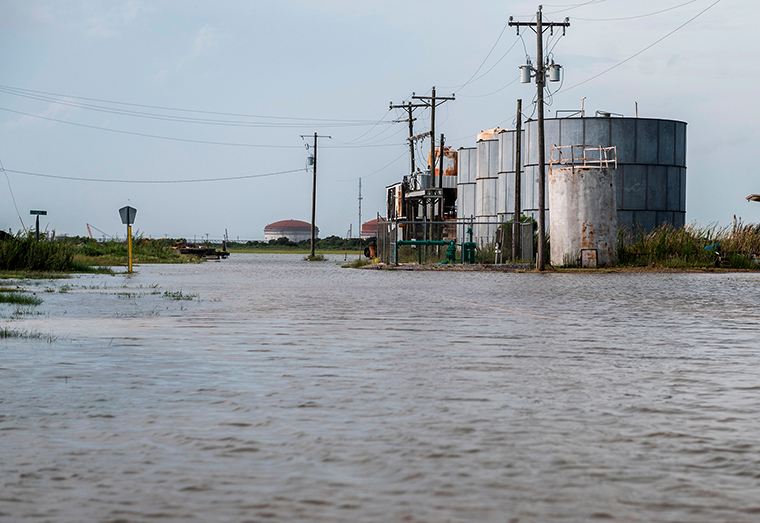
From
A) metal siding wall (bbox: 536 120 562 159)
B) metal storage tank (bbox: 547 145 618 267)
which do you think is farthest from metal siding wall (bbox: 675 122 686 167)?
metal storage tank (bbox: 547 145 618 267)

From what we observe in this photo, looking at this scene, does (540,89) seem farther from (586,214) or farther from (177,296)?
(177,296)

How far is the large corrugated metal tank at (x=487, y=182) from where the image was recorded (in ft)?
182

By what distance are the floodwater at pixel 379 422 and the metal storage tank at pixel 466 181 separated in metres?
46.7

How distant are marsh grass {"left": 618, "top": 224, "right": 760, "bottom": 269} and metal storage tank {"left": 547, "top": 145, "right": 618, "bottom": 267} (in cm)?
188

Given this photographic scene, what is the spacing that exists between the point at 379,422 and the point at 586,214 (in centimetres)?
3423

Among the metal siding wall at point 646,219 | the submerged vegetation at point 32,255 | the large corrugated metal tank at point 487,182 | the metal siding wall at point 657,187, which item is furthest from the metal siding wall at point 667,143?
the submerged vegetation at point 32,255

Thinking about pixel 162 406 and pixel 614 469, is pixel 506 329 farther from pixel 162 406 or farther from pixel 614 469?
pixel 614 469

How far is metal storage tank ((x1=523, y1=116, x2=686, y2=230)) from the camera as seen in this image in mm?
48969

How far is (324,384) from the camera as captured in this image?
779cm

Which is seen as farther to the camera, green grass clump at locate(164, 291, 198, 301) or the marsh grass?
the marsh grass

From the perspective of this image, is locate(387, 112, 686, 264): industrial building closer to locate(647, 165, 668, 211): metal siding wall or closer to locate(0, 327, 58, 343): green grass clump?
locate(647, 165, 668, 211): metal siding wall

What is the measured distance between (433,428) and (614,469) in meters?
1.39

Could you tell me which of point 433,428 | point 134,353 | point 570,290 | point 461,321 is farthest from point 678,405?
point 570,290

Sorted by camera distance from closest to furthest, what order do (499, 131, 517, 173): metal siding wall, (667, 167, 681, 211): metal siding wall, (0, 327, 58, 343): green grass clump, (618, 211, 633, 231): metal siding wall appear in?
(0, 327, 58, 343): green grass clump → (618, 211, 633, 231): metal siding wall → (667, 167, 681, 211): metal siding wall → (499, 131, 517, 173): metal siding wall
